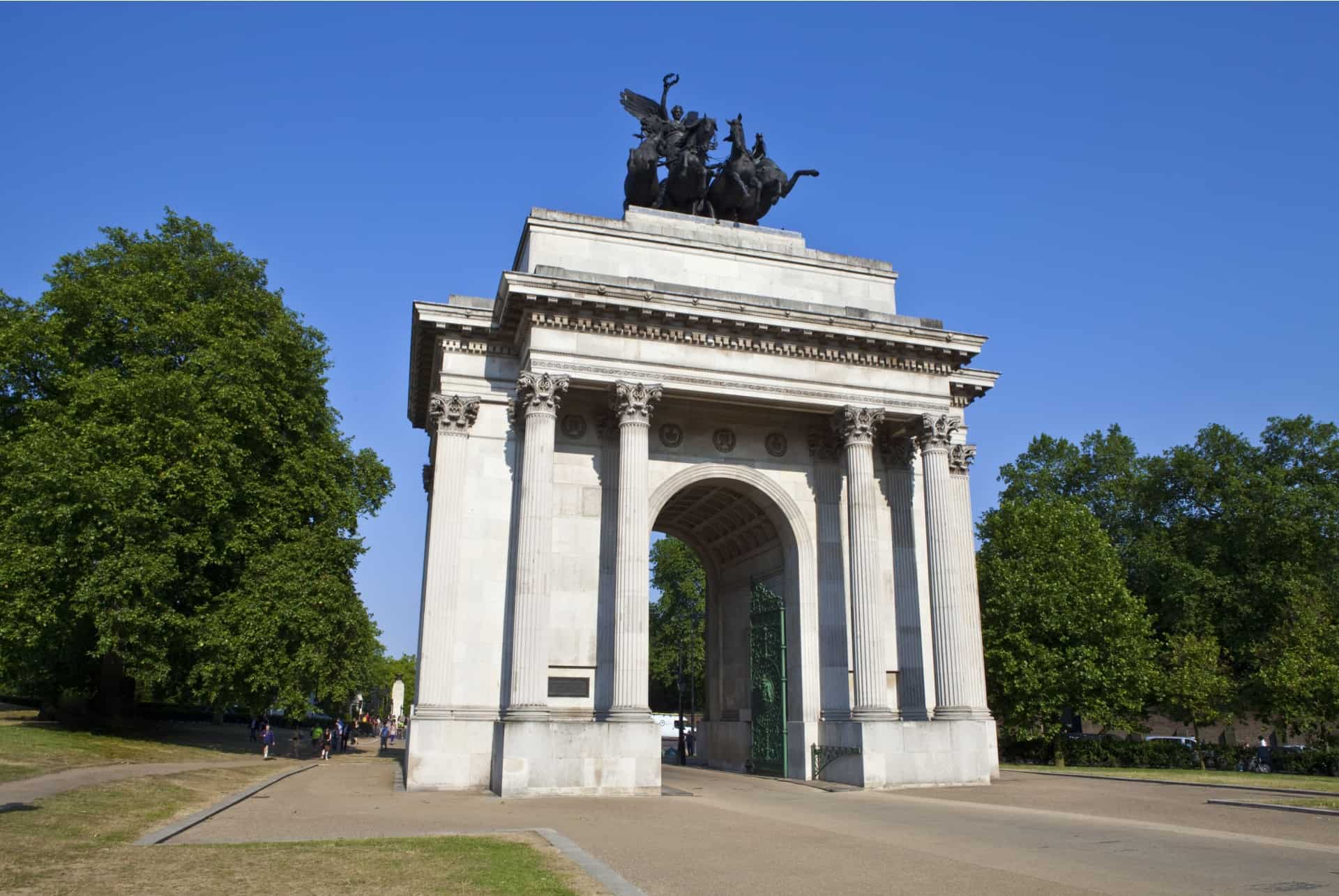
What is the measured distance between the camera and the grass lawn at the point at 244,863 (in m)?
9.84

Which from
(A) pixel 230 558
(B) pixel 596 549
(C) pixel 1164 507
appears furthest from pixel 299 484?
(C) pixel 1164 507

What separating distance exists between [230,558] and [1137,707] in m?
36.4

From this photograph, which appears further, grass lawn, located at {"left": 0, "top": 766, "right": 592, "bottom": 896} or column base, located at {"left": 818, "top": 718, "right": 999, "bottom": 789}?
column base, located at {"left": 818, "top": 718, "right": 999, "bottom": 789}

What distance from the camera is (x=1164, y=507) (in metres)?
57.5

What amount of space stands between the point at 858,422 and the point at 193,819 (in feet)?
65.5

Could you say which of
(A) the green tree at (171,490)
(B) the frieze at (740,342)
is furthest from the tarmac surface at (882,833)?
(B) the frieze at (740,342)

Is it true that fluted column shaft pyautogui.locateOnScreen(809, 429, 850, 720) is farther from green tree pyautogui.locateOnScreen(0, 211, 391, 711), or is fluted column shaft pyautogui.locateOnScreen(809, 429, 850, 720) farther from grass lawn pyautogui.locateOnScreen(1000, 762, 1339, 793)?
green tree pyautogui.locateOnScreen(0, 211, 391, 711)

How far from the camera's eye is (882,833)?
1561 centimetres

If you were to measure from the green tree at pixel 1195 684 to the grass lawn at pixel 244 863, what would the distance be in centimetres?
3916

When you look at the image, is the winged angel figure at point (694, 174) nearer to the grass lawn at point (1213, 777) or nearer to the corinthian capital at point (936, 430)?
the corinthian capital at point (936, 430)

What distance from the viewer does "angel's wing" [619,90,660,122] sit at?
34.4 m

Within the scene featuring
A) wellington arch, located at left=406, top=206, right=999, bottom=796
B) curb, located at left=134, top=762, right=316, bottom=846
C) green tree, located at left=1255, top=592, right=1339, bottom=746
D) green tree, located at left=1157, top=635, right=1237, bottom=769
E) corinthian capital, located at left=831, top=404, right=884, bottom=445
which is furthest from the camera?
→ green tree, located at left=1157, top=635, right=1237, bottom=769

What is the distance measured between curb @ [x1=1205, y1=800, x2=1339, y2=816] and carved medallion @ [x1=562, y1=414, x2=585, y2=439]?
734 inches

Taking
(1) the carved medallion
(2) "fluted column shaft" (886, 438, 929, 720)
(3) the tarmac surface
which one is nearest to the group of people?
(3) the tarmac surface
